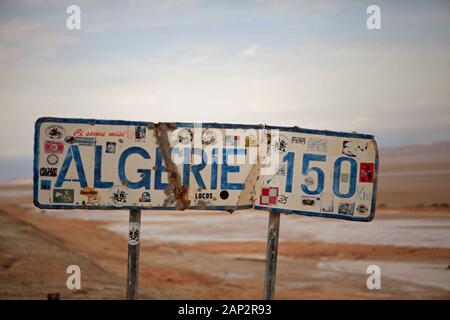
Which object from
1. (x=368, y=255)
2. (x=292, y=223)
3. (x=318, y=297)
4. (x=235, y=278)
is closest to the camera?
(x=318, y=297)

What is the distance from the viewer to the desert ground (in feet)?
34.0

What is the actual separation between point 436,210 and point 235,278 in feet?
51.3

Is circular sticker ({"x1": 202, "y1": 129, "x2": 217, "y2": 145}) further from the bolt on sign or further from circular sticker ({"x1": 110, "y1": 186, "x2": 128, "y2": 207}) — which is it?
circular sticker ({"x1": 110, "y1": 186, "x2": 128, "y2": 207})

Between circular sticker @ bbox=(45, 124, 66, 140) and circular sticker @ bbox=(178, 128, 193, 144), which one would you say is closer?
circular sticker @ bbox=(45, 124, 66, 140)

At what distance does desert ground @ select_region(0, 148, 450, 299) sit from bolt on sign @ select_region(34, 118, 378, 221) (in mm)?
4512

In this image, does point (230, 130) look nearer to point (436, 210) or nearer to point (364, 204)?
point (364, 204)

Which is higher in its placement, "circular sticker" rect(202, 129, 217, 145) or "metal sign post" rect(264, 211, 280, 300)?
"circular sticker" rect(202, 129, 217, 145)

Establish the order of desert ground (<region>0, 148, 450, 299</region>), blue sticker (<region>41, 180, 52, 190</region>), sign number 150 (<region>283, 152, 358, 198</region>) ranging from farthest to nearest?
desert ground (<region>0, 148, 450, 299</region>)
sign number 150 (<region>283, 152, 358, 198</region>)
blue sticker (<region>41, 180, 52, 190</region>)

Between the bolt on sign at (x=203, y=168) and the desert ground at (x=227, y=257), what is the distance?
451 cm

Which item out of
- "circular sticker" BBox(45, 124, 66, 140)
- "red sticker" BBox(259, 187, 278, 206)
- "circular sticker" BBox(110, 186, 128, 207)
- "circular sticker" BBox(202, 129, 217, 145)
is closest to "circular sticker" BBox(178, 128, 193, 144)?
"circular sticker" BBox(202, 129, 217, 145)

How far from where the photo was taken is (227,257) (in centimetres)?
1510

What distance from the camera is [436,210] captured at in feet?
79.4

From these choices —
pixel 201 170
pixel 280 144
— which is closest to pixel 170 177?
pixel 201 170

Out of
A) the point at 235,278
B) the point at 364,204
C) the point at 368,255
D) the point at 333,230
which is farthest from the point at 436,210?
the point at 364,204
